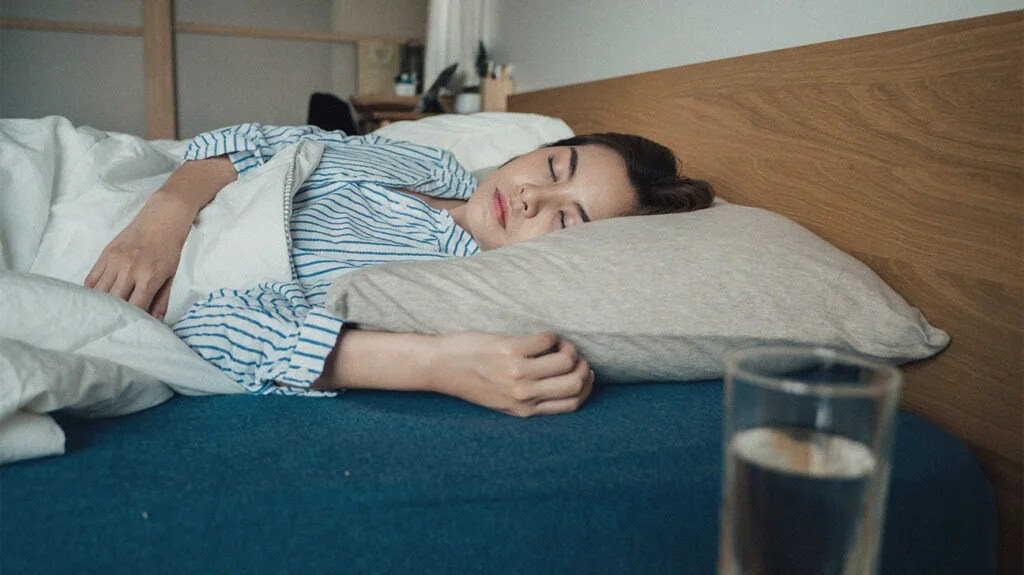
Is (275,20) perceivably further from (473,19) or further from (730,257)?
(730,257)

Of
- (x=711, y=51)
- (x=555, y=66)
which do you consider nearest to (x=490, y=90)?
(x=555, y=66)

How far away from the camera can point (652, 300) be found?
2.44 ft

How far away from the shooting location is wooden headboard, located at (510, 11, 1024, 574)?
73 centimetres

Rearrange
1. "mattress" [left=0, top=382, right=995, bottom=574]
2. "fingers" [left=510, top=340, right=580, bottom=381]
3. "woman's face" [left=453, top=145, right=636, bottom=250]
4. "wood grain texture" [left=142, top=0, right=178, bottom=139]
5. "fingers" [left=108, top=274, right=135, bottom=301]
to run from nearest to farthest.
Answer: "mattress" [left=0, top=382, right=995, bottom=574], "fingers" [left=510, top=340, right=580, bottom=381], "fingers" [left=108, top=274, right=135, bottom=301], "woman's face" [left=453, top=145, right=636, bottom=250], "wood grain texture" [left=142, top=0, right=178, bottom=139]

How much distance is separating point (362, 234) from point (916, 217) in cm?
71

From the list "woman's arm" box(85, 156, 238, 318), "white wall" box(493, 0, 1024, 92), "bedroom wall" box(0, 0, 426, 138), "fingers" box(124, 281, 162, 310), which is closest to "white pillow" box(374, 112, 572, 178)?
"white wall" box(493, 0, 1024, 92)

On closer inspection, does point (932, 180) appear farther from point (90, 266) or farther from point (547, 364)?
point (90, 266)

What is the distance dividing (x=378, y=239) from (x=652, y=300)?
431mm

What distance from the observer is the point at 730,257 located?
2.60 feet

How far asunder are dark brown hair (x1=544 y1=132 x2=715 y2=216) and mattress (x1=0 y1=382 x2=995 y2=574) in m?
0.41

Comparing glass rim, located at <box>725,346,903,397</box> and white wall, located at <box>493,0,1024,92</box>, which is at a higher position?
white wall, located at <box>493,0,1024,92</box>

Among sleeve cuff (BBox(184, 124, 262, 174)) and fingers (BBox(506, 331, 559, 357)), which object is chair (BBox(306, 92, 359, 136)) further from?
fingers (BBox(506, 331, 559, 357))

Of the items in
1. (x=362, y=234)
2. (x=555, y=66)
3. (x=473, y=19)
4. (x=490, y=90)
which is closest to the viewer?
(x=362, y=234)

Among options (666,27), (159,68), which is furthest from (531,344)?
(159,68)
